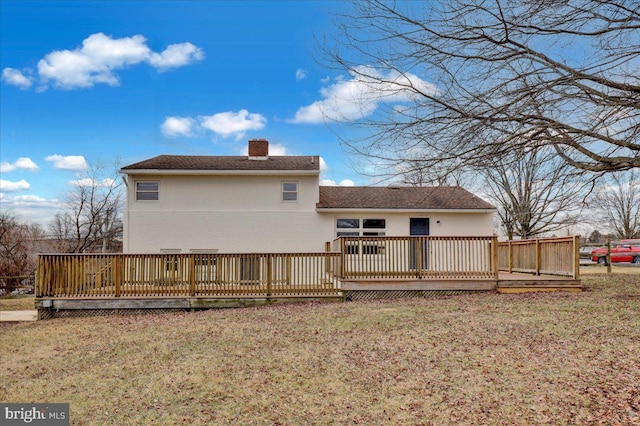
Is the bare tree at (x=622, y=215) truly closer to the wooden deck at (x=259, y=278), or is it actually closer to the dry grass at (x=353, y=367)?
the wooden deck at (x=259, y=278)

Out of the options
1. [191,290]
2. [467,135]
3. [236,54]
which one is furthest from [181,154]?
[467,135]

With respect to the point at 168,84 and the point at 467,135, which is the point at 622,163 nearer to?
the point at 467,135

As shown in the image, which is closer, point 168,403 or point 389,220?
point 168,403

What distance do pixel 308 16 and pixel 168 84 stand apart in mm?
13733

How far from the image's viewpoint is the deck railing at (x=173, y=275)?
11.7 metres

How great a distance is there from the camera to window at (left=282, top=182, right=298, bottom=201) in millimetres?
16656

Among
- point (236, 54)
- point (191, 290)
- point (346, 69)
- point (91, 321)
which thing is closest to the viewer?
point (346, 69)

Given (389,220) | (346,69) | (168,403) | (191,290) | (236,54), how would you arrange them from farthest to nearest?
(389,220)
(236,54)
(191,290)
(346,69)
(168,403)

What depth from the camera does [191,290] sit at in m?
11.7

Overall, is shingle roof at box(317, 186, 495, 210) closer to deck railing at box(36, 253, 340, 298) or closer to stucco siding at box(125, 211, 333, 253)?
stucco siding at box(125, 211, 333, 253)

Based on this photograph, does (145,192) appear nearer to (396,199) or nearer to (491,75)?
(396,199)

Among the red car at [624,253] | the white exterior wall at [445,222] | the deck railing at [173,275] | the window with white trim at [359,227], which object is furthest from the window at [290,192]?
the red car at [624,253]

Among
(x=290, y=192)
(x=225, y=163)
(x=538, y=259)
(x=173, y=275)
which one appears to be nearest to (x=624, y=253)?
Answer: (x=538, y=259)

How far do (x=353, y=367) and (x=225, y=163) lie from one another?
1276cm
